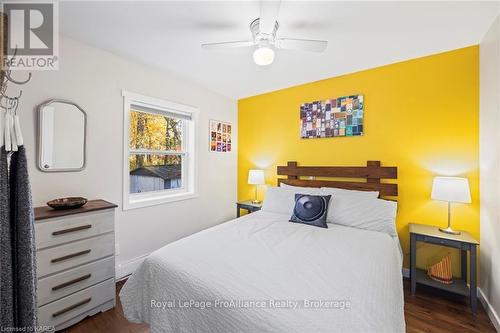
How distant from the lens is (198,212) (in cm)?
320

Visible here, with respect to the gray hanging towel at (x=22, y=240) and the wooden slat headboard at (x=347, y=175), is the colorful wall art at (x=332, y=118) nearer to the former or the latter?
the wooden slat headboard at (x=347, y=175)

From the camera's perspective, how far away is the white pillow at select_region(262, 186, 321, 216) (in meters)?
2.55

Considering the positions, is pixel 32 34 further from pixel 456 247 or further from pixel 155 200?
pixel 456 247

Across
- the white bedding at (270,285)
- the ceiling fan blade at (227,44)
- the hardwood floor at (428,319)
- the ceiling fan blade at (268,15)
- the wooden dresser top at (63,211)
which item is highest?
the ceiling fan blade at (268,15)

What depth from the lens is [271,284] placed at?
1141mm

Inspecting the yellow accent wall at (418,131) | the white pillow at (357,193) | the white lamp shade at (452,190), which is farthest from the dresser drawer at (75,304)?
the white lamp shade at (452,190)

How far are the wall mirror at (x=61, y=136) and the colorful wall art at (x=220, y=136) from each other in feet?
5.42

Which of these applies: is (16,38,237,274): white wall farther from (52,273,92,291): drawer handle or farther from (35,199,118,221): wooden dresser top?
(52,273,92,291): drawer handle

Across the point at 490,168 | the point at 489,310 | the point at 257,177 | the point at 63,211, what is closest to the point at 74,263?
the point at 63,211

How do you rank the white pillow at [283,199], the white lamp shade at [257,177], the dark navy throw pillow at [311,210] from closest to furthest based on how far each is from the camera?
the dark navy throw pillow at [311,210] → the white pillow at [283,199] → the white lamp shade at [257,177]

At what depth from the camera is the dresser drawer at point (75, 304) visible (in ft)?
5.08

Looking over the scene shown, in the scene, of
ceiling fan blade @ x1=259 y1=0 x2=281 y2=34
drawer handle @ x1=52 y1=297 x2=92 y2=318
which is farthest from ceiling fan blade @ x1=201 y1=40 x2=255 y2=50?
drawer handle @ x1=52 y1=297 x2=92 y2=318

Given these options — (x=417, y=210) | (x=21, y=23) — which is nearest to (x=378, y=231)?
(x=417, y=210)

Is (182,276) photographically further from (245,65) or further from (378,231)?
(245,65)
